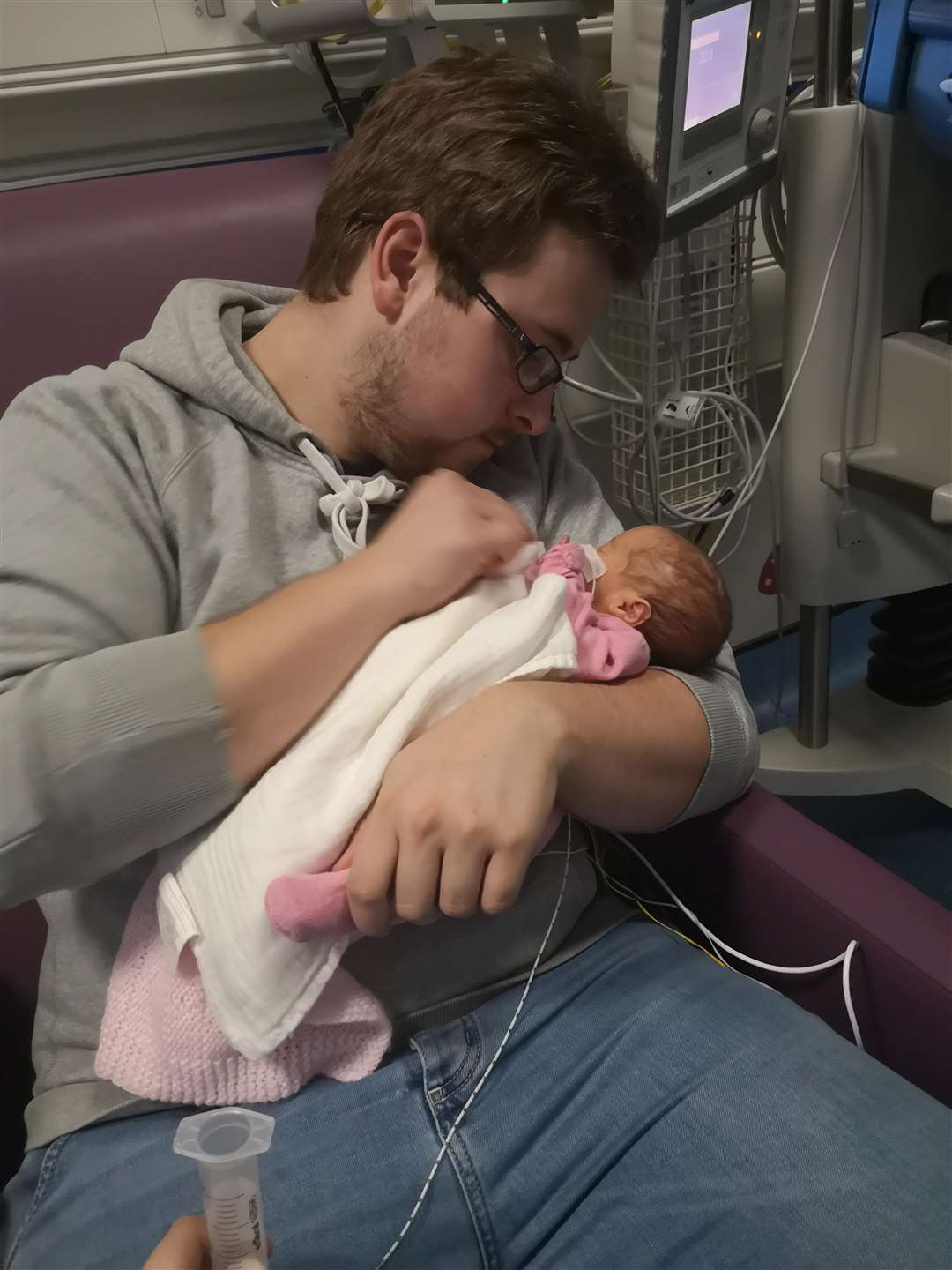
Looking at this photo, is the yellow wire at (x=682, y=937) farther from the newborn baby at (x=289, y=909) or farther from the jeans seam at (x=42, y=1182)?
the jeans seam at (x=42, y=1182)

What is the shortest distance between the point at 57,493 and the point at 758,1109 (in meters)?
0.76

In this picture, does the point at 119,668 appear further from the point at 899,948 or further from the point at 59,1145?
the point at 899,948

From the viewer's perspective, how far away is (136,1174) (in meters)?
0.77

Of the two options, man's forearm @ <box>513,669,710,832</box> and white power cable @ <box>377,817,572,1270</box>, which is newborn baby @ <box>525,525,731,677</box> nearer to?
man's forearm @ <box>513,669,710,832</box>

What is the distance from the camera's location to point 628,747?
0.88 meters

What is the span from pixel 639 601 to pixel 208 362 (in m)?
0.49

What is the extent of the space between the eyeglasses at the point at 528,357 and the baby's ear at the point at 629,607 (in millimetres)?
230

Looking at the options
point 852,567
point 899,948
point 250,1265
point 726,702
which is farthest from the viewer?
point 852,567

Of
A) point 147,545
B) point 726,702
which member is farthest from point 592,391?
point 147,545

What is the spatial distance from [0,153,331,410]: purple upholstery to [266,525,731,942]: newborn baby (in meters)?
0.57

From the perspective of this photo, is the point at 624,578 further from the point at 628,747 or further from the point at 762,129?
the point at 762,129

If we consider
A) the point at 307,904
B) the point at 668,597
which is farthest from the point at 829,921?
the point at 307,904

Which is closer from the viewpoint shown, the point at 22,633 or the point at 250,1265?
the point at 250,1265

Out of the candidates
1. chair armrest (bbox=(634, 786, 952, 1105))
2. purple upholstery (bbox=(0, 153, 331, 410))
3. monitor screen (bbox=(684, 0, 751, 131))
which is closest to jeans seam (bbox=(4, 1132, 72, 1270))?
chair armrest (bbox=(634, 786, 952, 1105))
